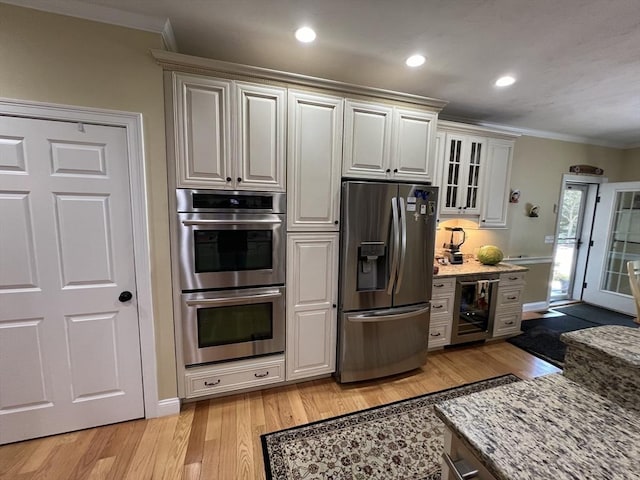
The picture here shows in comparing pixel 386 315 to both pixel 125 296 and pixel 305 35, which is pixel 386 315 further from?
pixel 305 35

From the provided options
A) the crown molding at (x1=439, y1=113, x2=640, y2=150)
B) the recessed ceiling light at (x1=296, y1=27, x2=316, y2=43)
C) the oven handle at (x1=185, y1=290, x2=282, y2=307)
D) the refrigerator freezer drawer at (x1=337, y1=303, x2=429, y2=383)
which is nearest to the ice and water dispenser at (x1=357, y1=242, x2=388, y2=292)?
the refrigerator freezer drawer at (x1=337, y1=303, x2=429, y2=383)

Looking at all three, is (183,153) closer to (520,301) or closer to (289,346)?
(289,346)

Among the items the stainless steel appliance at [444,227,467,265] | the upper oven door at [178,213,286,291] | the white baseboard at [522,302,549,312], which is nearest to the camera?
the upper oven door at [178,213,286,291]

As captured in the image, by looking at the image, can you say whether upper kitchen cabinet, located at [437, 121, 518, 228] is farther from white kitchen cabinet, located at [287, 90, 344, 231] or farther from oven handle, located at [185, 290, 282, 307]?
oven handle, located at [185, 290, 282, 307]

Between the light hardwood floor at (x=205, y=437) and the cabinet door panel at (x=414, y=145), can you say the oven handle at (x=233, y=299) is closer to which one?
the light hardwood floor at (x=205, y=437)

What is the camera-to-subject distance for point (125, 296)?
1.91m

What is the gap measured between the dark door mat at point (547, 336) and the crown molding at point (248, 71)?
121 inches

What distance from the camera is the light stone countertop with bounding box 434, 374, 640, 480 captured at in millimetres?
658

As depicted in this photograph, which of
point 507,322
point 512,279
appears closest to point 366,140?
point 512,279

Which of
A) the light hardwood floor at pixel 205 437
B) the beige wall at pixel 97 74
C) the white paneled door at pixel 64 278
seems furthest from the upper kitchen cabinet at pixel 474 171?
the white paneled door at pixel 64 278

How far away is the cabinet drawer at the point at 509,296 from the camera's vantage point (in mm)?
3303

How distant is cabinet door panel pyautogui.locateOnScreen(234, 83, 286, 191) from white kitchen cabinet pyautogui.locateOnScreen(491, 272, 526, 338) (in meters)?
2.91

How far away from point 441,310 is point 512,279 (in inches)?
43.0

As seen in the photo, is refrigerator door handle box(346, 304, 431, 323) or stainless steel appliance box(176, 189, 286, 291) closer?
stainless steel appliance box(176, 189, 286, 291)
